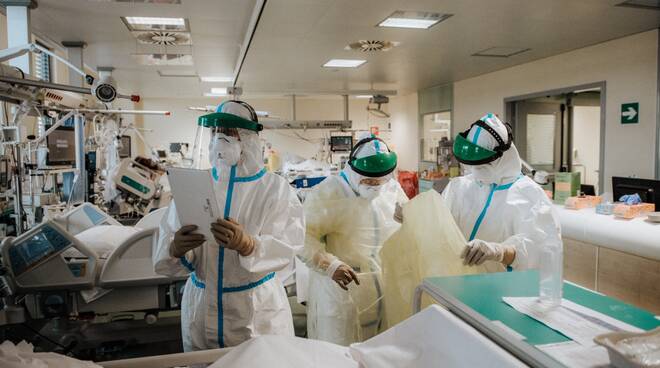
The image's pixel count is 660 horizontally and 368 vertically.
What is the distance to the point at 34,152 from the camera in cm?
409

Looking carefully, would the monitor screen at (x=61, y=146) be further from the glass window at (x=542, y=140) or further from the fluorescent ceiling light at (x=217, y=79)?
the glass window at (x=542, y=140)

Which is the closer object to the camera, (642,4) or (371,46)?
(642,4)

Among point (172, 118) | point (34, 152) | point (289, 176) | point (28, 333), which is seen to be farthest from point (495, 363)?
point (172, 118)

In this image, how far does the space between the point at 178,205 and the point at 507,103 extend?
6.04 metres

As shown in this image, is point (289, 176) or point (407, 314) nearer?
point (407, 314)

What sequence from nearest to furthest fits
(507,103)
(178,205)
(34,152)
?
(178,205), (34,152), (507,103)

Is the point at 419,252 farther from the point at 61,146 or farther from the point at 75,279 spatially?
the point at 61,146

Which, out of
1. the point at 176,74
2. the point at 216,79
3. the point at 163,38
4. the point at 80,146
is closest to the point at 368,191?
the point at 80,146

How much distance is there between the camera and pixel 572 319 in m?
0.89

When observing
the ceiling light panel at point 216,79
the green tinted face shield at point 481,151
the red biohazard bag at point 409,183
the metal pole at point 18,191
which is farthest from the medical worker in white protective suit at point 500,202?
the ceiling light panel at point 216,79

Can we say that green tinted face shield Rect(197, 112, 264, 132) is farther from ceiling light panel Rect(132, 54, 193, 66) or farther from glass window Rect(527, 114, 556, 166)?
glass window Rect(527, 114, 556, 166)

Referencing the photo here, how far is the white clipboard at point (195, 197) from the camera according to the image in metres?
1.26

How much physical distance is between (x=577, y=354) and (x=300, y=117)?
10.9 metres

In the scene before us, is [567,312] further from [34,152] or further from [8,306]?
[34,152]
